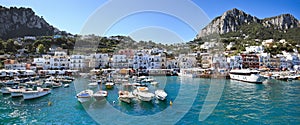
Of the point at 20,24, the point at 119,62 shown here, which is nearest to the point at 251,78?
the point at 119,62

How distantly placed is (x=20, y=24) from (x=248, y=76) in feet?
297

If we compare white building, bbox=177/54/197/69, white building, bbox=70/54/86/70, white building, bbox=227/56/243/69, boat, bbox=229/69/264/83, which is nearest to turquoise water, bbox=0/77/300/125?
boat, bbox=229/69/264/83

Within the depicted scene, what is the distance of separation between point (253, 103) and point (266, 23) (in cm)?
12732

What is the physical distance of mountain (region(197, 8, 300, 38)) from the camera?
119875 mm

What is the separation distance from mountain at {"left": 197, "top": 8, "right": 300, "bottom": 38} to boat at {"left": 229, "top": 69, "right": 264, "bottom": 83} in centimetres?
8411

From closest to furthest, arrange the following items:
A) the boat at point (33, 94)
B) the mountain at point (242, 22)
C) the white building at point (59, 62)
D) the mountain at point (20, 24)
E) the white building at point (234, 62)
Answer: the boat at point (33, 94) → the white building at point (59, 62) → the white building at point (234, 62) → the mountain at point (20, 24) → the mountain at point (242, 22)

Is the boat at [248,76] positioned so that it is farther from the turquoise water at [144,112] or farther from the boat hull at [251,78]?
the turquoise water at [144,112]

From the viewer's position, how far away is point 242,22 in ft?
414

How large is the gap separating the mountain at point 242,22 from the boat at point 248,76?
84108 mm

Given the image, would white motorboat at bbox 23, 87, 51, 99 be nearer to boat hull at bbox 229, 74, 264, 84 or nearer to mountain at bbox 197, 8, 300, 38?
boat hull at bbox 229, 74, 264, 84

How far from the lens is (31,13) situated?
3605 inches

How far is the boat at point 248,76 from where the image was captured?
30523 millimetres

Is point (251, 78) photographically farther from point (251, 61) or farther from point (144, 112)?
point (251, 61)

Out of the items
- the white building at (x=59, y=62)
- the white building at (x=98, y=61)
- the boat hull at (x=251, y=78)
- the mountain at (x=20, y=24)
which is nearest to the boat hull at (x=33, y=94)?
the boat hull at (x=251, y=78)
